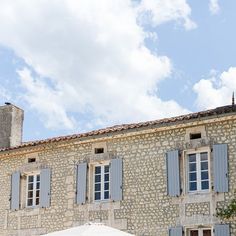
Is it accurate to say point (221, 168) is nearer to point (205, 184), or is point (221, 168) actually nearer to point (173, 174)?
point (205, 184)

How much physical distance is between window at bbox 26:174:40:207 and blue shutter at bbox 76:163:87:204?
169cm

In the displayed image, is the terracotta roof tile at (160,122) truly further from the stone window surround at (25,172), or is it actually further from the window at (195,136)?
the stone window surround at (25,172)

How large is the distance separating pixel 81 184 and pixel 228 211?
4558mm

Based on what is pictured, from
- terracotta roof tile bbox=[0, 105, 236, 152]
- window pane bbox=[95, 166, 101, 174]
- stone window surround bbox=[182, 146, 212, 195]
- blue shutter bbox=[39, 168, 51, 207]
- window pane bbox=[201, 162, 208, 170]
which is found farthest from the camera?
blue shutter bbox=[39, 168, 51, 207]

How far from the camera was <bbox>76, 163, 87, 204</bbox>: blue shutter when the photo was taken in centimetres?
1630

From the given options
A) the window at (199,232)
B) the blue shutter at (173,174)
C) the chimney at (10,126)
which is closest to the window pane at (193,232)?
the window at (199,232)

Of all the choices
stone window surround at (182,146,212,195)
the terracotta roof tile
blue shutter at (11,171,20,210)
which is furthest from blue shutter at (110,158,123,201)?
blue shutter at (11,171,20,210)

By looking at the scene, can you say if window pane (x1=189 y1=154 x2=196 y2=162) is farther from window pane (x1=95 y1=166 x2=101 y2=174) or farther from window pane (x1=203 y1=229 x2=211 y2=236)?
window pane (x1=95 y1=166 x2=101 y2=174)

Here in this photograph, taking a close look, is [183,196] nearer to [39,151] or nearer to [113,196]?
[113,196]

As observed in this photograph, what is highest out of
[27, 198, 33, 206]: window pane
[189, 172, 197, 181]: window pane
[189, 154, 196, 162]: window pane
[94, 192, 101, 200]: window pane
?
[189, 154, 196, 162]: window pane

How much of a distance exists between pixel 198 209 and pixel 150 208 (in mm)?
1376

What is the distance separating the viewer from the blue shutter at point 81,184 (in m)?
16.3

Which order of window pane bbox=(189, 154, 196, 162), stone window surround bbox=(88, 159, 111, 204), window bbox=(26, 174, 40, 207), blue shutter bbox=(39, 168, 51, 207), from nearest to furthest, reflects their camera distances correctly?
window pane bbox=(189, 154, 196, 162) → stone window surround bbox=(88, 159, 111, 204) → blue shutter bbox=(39, 168, 51, 207) → window bbox=(26, 174, 40, 207)

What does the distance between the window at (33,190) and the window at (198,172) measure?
5126 mm
